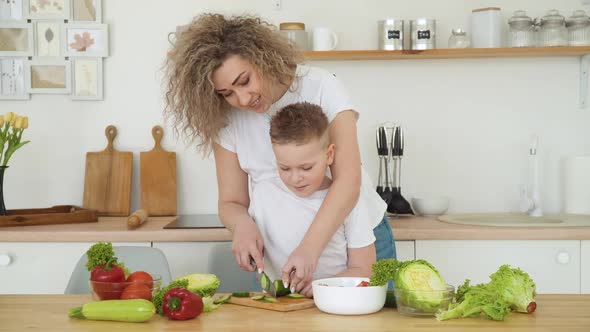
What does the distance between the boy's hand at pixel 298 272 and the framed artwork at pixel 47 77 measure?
1.93 meters

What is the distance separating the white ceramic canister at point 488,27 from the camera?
3334 millimetres

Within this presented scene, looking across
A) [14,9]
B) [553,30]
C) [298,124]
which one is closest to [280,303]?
[298,124]

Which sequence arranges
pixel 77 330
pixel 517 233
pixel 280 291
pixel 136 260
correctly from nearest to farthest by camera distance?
pixel 77 330 < pixel 280 291 < pixel 136 260 < pixel 517 233

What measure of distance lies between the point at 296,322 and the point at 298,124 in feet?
1.91

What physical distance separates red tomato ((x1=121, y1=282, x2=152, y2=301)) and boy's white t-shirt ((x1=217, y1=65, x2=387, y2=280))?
0.58 m

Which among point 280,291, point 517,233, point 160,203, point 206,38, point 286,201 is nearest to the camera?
point 280,291

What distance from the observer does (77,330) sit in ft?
5.04

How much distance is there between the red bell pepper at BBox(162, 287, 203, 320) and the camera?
5.29 ft

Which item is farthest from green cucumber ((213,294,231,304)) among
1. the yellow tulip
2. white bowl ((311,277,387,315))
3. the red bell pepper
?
the yellow tulip

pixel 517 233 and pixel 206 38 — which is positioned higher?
pixel 206 38

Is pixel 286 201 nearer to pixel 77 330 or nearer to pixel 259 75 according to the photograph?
pixel 259 75

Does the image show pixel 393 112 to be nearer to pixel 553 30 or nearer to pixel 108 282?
pixel 553 30

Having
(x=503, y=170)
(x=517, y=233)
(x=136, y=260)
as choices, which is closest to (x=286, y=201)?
(x=136, y=260)

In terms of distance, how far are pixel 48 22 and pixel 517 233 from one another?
2110 mm
